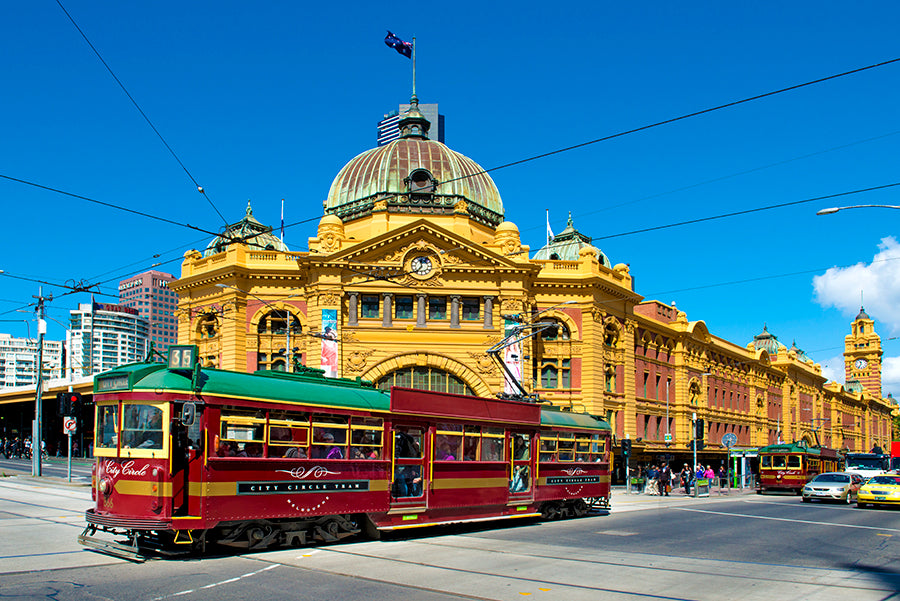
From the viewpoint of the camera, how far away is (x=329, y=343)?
1770 inches

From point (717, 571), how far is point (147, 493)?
993 cm

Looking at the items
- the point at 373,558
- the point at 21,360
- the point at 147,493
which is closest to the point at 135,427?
the point at 147,493

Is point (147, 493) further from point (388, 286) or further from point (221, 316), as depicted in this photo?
point (221, 316)

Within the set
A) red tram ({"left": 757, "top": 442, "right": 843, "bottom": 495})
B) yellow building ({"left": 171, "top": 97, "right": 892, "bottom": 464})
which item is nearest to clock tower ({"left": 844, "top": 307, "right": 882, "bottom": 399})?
yellow building ({"left": 171, "top": 97, "right": 892, "bottom": 464})

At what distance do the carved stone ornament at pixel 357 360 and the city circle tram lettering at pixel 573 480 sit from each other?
2069cm

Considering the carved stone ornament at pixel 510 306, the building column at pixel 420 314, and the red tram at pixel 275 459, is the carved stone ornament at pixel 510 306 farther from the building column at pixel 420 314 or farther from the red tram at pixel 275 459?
the red tram at pixel 275 459

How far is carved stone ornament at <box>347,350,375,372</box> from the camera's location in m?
45.2

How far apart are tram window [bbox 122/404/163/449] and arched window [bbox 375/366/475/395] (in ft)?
102

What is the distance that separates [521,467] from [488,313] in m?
24.6

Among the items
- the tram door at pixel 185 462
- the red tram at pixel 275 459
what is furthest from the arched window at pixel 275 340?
the tram door at pixel 185 462

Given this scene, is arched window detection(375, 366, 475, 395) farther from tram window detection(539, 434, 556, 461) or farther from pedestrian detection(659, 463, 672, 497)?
Answer: tram window detection(539, 434, 556, 461)

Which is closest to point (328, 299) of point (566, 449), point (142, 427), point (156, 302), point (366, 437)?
point (566, 449)

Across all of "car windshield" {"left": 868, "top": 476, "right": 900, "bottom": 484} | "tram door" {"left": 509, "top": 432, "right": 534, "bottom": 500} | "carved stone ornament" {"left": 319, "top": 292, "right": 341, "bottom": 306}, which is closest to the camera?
"tram door" {"left": 509, "top": 432, "right": 534, "bottom": 500}

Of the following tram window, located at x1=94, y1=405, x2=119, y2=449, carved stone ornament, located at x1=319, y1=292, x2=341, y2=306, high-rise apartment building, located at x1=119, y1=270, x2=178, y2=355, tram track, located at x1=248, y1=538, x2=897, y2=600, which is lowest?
tram track, located at x1=248, y1=538, x2=897, y2=600
